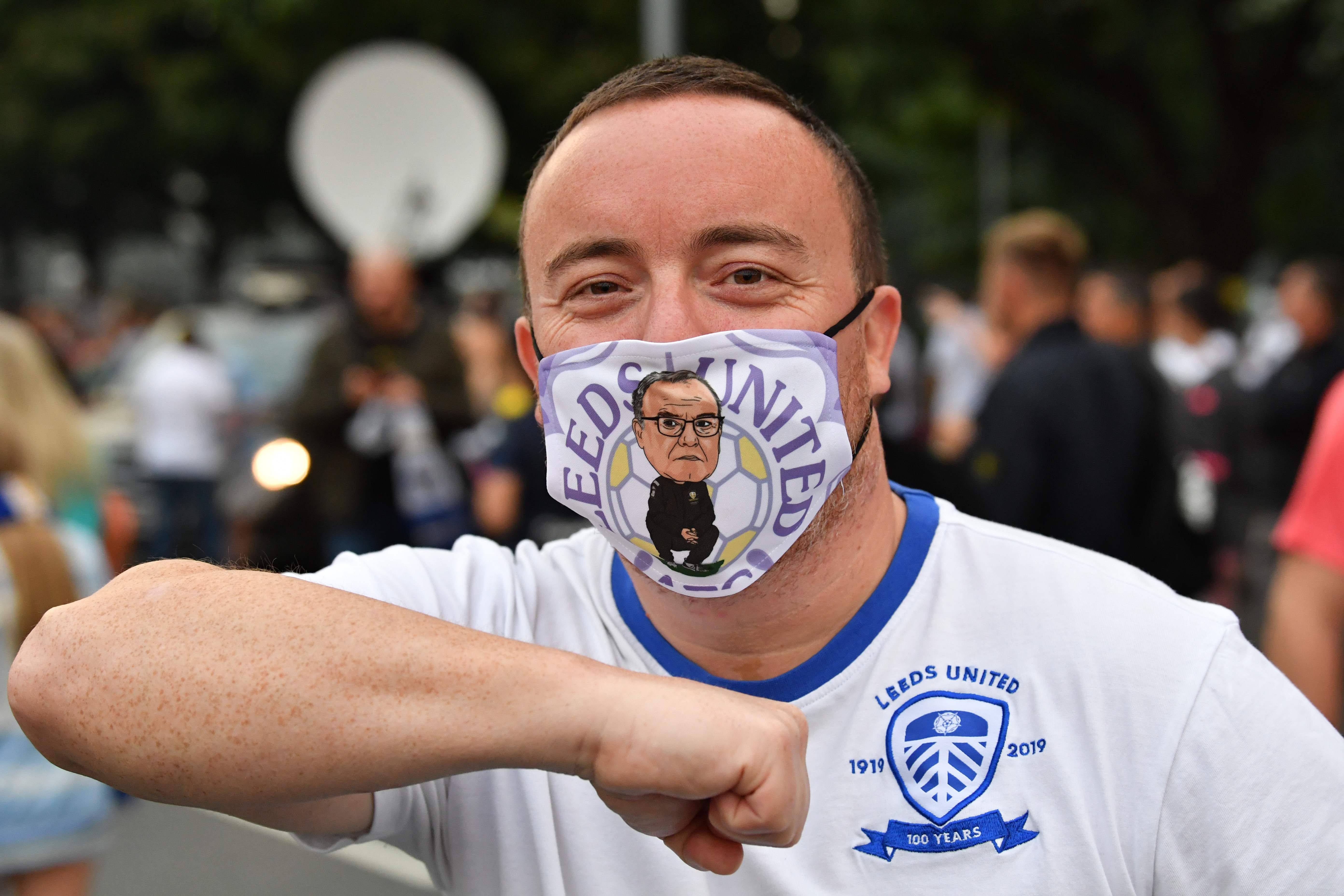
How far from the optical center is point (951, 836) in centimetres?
143

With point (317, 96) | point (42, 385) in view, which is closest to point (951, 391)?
point (317, 96)

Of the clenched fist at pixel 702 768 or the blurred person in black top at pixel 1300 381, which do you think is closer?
the clenched fist at pixel 702 768

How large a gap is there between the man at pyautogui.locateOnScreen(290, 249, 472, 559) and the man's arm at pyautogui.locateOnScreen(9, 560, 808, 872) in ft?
14.7

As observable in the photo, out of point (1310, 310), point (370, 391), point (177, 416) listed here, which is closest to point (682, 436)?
point (370, 391)

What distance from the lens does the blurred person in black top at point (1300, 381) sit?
6.09 m

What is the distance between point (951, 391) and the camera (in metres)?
10.7

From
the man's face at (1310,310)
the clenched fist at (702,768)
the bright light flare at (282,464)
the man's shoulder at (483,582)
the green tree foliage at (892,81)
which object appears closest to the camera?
the clenched fist at (702,768)

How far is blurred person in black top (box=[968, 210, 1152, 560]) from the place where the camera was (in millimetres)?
4426

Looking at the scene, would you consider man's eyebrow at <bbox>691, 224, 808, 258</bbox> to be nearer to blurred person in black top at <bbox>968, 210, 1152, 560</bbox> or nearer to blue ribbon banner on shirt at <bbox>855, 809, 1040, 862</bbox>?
blue ribbon banner on shirt at <bbox>855, 809, 1040, 862</bbox>

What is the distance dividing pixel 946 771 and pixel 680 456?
500 millimetres

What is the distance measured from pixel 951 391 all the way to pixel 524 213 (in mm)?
9360

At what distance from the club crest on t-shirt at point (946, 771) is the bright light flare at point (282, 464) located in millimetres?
2515

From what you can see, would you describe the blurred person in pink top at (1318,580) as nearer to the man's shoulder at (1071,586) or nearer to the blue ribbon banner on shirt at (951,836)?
the man's shoulder at (1071,586)

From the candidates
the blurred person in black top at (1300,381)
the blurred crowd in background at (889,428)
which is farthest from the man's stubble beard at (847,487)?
the blurred person in black top at (1300,381)
